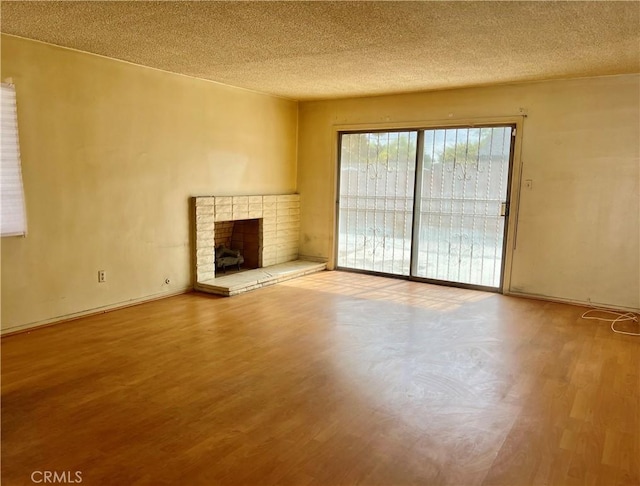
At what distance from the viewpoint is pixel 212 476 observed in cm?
205

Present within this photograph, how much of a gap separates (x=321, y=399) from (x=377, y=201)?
12.7 ft

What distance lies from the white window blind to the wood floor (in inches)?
36.1

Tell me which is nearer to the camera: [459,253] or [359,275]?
[459,253]

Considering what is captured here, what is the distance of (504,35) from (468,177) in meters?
2.36

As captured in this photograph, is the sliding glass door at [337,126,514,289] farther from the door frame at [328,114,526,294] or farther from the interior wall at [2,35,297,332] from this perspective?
the interior wall at [2,35,297,332]

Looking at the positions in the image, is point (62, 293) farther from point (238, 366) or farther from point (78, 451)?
point (78, 451)

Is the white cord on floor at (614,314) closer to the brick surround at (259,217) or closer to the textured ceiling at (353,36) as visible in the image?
the textured ceiling at (353,36)

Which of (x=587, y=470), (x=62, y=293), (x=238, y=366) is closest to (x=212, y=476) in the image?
(x=238, y=366)

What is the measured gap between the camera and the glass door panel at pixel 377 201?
6.05 metres

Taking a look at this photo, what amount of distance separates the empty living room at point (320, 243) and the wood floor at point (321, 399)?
0.02m

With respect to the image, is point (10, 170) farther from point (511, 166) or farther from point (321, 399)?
point (511, 166)

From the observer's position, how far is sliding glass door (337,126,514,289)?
17.9 feet

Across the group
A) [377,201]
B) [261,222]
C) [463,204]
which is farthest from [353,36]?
[261,222]

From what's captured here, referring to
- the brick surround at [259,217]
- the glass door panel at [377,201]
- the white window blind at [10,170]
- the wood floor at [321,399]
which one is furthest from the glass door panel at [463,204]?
the white window blind at [10,170]
